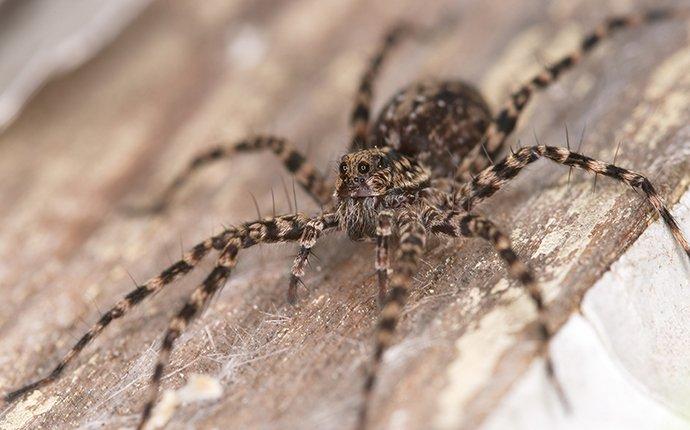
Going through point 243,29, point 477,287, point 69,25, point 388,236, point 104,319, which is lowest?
point 477,287

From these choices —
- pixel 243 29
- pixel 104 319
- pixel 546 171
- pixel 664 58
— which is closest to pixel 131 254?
pixel 104 319

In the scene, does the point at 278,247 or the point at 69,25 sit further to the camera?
the point at 69,25

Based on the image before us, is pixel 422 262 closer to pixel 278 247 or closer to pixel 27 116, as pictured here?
Result: pixel 278 247

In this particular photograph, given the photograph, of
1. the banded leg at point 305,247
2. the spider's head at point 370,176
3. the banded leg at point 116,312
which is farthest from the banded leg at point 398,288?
the banded leg at point 116,312

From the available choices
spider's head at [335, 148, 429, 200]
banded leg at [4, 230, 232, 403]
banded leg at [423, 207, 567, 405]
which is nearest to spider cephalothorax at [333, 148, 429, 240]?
spider's head at [335, 148, 429, 200]

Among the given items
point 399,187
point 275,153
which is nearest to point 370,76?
point 275,153

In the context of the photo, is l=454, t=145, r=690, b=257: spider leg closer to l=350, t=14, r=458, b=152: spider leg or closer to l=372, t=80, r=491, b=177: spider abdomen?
l=372, t=80, r=491, b=177: spider abdomen
